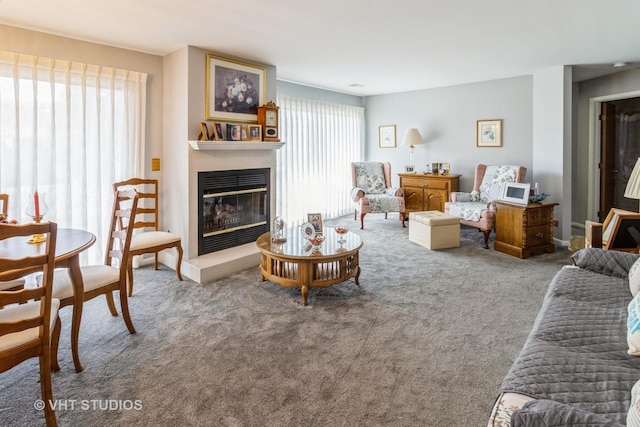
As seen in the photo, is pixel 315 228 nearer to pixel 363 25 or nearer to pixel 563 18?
pixel 363 25

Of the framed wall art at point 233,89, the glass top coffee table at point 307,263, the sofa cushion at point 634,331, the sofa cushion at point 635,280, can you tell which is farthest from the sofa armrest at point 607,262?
the framed wall art at point 233,89

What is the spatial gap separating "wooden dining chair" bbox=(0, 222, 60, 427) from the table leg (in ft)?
1.13

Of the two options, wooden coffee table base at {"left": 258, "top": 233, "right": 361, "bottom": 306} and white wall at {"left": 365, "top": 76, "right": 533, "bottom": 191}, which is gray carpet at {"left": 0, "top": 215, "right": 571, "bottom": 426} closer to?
wooden coffee table base at {"left": 258, "top": 233, "right": 361, "bottom": 306}

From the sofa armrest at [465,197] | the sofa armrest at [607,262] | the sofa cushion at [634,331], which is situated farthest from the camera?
the sofa armrest at [465,197]

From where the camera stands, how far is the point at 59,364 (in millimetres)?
2217

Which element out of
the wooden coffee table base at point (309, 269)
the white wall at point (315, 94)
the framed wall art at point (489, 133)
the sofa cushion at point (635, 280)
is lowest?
the wooden coffee table base at point (309, 269)

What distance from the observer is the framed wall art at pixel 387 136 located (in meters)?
7.25

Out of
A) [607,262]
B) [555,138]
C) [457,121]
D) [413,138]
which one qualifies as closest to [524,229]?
[555,138]

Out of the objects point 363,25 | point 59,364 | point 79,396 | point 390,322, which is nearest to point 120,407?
point 79,396

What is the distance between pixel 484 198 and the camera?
5602 mm

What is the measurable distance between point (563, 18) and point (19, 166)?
15.7 feet

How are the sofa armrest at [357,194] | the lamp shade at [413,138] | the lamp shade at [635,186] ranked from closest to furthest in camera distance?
the lamp shade at [635,186]
the sofa armrest at [357,194]
the lamp shade at [413,138]

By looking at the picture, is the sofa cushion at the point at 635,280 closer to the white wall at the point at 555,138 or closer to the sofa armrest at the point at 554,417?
the sofa armrest at the point at 554,417

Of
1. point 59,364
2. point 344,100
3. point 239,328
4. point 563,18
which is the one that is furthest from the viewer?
point 344,100
